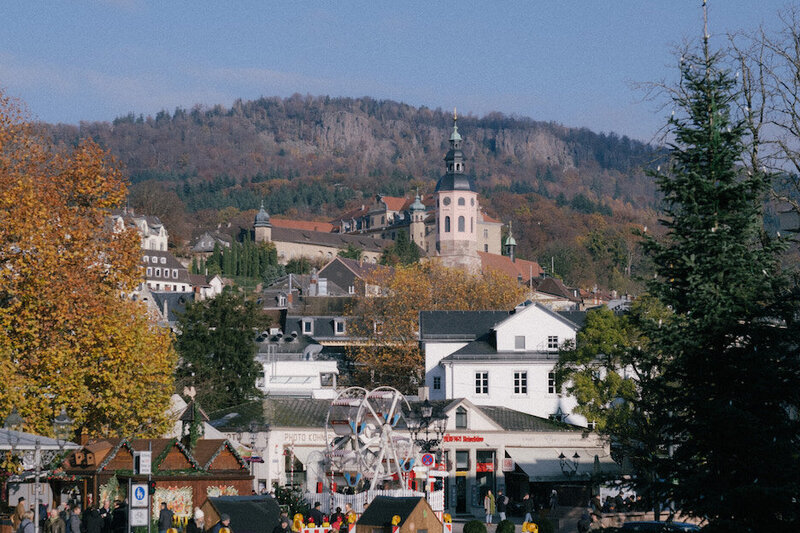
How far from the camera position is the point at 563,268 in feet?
589

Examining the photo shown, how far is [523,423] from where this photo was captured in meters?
52.2

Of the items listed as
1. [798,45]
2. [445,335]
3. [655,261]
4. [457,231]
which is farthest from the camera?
[457,231]

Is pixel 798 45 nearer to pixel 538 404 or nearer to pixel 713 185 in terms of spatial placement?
pixel 713 185

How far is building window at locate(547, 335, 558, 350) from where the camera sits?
209 ft

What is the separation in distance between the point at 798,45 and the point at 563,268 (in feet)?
498

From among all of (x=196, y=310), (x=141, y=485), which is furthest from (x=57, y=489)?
(x=196, y=310)

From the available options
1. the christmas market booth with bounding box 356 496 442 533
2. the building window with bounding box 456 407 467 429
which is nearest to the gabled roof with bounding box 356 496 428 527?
the christmas market booth with bounding box 356 496 442 533

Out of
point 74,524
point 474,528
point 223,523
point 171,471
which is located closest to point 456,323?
point 474,528

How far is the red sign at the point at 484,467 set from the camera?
50812 mm

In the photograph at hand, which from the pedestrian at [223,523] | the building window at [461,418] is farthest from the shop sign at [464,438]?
the pedestrian at [223,523]

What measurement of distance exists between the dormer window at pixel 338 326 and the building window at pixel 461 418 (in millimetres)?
52916

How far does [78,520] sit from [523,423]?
96.4ft

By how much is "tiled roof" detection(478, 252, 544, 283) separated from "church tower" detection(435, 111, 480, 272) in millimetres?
13572

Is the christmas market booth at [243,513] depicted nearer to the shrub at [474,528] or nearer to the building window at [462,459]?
the shrub at [474,528]
